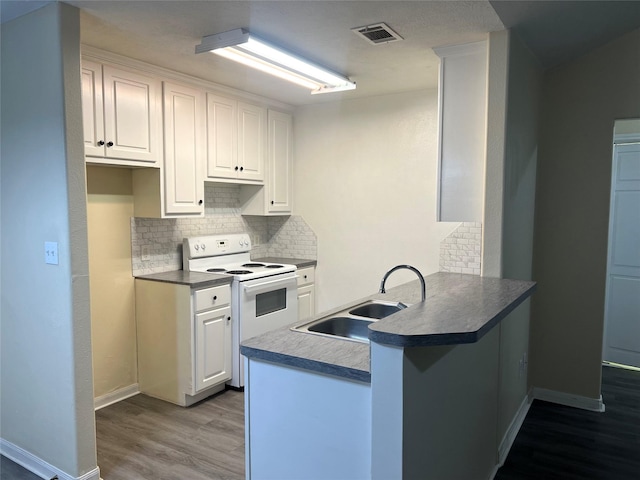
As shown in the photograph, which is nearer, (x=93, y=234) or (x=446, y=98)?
(x=446, y=98)

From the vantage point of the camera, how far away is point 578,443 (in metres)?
2.86

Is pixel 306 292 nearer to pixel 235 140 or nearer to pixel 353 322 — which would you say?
pixel 235 140

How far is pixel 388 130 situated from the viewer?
155 inches

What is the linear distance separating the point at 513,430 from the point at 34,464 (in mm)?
2764

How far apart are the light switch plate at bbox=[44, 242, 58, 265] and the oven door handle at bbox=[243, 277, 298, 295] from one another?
4.68 feet

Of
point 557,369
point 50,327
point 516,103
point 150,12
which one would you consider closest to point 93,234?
point 50,327

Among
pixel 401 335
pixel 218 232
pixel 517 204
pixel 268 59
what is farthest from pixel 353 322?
pixel 218 232

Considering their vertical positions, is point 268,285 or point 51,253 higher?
point 51,253

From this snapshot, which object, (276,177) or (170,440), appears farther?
(276,177)

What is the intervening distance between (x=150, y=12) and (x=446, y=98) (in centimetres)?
166

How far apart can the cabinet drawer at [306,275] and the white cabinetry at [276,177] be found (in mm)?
585

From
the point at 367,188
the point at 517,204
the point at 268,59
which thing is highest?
the point at 268,59

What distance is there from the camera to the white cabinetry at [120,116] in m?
2.77

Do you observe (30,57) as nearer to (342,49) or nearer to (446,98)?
(342,49)
